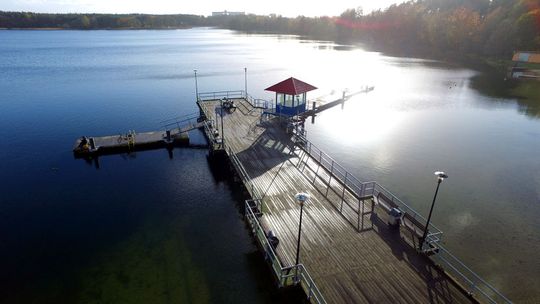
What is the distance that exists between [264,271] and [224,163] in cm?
1628

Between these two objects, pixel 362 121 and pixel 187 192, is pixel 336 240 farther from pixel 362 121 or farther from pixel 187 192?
pixel 362 121

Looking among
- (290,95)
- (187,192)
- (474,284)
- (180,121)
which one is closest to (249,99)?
(180,121)

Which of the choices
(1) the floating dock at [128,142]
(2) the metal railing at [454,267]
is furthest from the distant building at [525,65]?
(1) the floating dock at [128,142]

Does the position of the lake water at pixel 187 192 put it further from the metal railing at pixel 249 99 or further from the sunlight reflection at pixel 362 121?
the metal railing at pixel 249 99

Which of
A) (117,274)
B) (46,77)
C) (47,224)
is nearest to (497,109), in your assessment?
(117,274)

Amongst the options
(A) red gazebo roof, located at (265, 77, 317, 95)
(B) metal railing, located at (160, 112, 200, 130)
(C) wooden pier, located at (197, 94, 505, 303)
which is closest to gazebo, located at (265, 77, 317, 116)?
(A) red gazebo roof, located at (265, 77, 317, 95)

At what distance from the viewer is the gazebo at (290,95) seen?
A: 116ft

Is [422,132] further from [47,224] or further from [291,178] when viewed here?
[47,224]

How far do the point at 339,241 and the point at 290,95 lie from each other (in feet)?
71.9

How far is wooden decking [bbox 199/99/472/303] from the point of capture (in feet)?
47.0

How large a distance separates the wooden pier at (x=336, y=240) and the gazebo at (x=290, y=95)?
9.00 m

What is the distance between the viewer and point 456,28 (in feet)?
415

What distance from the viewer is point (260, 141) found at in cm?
3136

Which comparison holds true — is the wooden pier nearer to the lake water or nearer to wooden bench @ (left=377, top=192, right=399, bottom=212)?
wooden bench @ (left=377, top=192, right=399, bottom=212)
